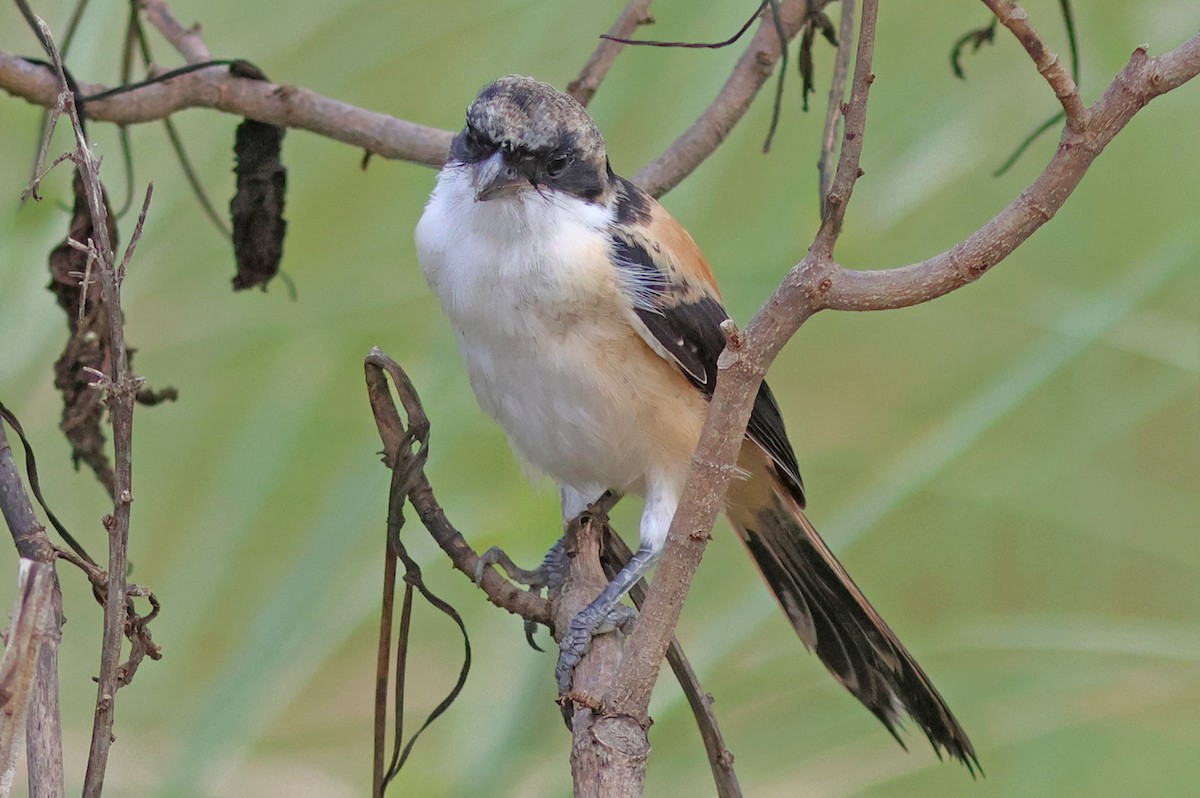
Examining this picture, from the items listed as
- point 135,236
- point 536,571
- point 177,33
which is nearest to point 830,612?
point 536,571

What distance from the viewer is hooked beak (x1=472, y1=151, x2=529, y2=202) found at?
1.72m

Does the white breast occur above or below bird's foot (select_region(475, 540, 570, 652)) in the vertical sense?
above

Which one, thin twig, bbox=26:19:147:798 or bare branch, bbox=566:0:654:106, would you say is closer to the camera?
thin twig, bbox=26:19:147:798

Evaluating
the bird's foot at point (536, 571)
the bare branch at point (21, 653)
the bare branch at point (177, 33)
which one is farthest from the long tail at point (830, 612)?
the bare branch at point (21, 653)

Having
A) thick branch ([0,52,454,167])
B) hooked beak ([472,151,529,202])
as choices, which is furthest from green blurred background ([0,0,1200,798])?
hooked beak ([472,151,529,202])

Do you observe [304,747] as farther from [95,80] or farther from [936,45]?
[936,45]

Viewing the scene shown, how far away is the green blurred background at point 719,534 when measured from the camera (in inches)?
113

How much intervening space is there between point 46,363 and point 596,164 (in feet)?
4.82

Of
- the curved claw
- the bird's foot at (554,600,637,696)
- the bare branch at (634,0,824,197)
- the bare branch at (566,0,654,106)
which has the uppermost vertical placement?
the bare branch at (566,0,654,106)

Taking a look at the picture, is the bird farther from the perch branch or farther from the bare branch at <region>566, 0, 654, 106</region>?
the perch branch

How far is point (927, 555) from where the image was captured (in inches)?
139

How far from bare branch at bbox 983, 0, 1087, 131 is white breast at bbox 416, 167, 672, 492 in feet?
2.84

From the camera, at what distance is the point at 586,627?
1493mm

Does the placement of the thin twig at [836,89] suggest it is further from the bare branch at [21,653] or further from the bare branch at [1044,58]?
the bare branch at [21,653]
